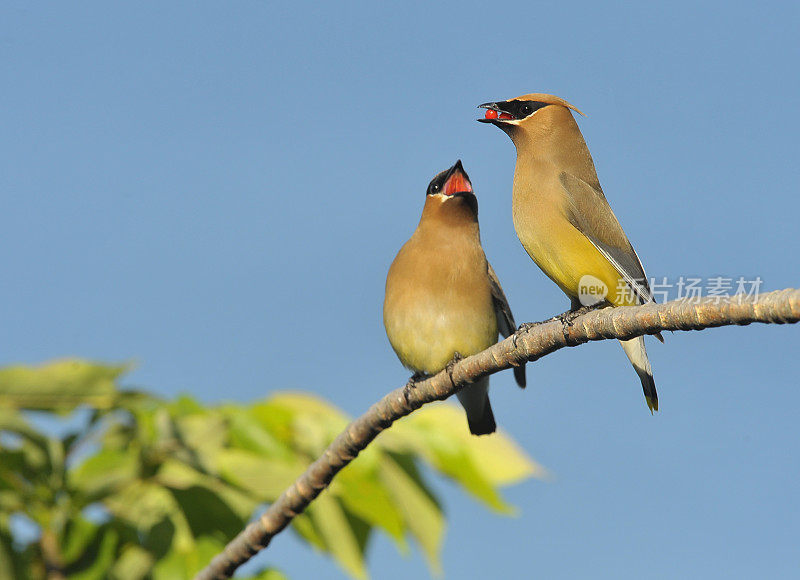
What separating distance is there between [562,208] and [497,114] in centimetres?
47

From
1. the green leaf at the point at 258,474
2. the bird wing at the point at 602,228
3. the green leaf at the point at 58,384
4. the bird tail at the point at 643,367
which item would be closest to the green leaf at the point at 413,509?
the green leaf at the point at 258,474

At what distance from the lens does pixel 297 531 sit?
4.57 metres

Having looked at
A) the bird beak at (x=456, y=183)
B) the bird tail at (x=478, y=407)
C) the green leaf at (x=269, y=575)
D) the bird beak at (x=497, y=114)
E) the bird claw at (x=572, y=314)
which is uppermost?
the bird beak at (x=497, y=114)

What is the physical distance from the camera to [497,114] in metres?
3.84

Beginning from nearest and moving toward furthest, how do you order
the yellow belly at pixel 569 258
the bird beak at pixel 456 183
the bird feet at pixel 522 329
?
1. the bird feet at pixel 522 329
2. the yellow belly at pixel 569 258
3. the bird beak at pixel 456 183

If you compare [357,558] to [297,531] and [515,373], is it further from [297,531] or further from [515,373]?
[515,373]

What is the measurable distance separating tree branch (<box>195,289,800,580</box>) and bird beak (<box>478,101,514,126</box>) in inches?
40.7

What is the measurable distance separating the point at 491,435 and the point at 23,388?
2.27 m

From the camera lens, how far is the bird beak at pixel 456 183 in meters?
4.12

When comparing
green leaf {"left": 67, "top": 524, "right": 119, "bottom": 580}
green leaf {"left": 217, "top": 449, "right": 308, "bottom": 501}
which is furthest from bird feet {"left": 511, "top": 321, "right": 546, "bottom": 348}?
green leaf {"left": 67, "top": 524, "right": 119, "bottom": 580}

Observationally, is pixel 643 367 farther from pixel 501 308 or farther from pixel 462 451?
pixel 462 451

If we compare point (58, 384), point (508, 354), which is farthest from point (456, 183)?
point (58, 384)

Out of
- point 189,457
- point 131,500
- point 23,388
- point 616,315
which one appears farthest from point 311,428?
point 616,315

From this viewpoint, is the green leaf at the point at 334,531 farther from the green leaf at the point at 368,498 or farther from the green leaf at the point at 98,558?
the green leaf at the point at 98,558
